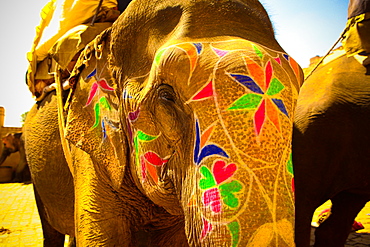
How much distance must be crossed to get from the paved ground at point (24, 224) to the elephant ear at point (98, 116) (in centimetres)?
308

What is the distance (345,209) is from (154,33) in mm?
2708

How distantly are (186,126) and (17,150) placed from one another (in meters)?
12.6

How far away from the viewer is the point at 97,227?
1.64 m

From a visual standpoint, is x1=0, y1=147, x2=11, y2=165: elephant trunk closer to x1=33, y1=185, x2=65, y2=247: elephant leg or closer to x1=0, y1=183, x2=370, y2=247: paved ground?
x1=0, y1=183, x2=370, y2=247: paved ground

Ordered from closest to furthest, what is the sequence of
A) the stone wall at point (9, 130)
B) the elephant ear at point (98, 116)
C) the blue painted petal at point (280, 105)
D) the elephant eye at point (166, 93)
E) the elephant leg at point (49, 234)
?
the blue painted petal at point (280, 105)
the elephant eye at point (166, 93)
the elephant ear at point (98, 116)
the elephant leg at point (49, 234)
the stone wall at point (9, 130)

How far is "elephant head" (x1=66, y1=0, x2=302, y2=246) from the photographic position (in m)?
1.01

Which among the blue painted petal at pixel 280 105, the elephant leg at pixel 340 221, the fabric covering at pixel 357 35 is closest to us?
the blue painted petal at pixel 280 105

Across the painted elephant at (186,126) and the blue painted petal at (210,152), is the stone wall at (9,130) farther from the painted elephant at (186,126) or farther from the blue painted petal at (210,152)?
the blue painted petal at (210,152)

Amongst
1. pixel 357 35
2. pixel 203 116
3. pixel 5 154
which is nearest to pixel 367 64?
pixel 357 35

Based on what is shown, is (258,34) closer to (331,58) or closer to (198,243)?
(198,243)

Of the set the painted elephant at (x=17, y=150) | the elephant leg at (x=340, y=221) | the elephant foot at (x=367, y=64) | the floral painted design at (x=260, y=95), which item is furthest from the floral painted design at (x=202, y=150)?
the painted elephant at (x=17, y=150)

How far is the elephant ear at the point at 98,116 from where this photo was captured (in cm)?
158

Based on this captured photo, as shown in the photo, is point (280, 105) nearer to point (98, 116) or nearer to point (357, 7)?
point (98, 116)

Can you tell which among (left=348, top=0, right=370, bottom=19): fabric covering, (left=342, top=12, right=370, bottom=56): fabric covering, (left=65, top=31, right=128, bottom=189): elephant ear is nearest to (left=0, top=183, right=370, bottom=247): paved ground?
(left=342, top=12, right=370, bottom=56): fabric covering
